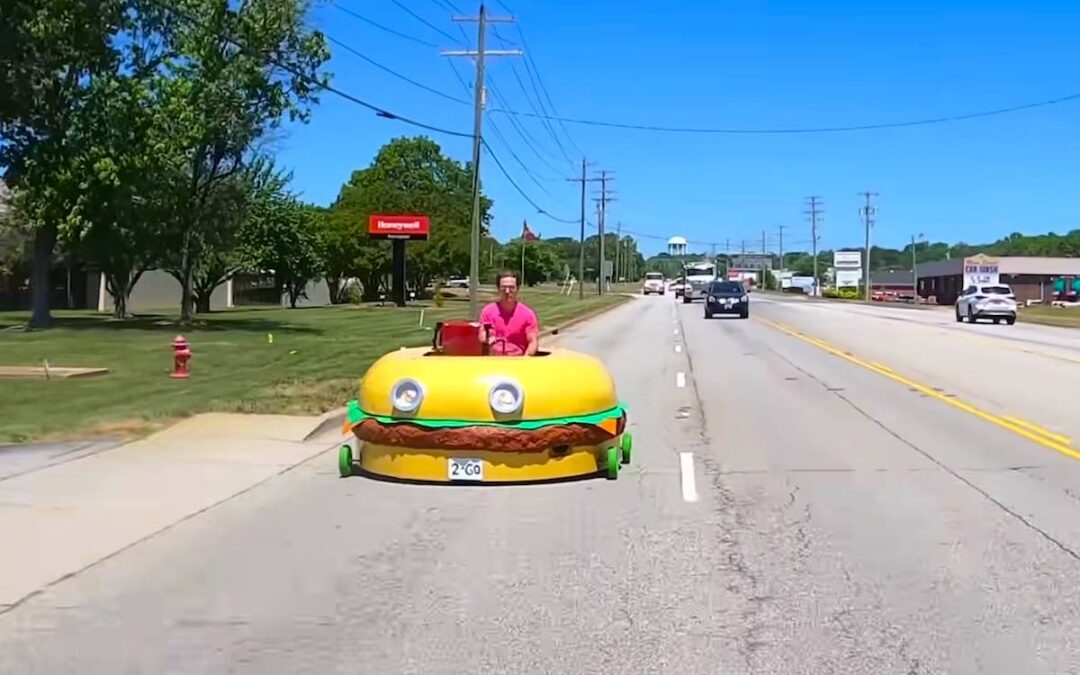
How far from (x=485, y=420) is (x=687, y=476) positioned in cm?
266

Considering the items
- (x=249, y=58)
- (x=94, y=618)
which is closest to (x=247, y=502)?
(x=94, y=618)

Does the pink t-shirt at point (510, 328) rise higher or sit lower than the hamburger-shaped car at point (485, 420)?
higher

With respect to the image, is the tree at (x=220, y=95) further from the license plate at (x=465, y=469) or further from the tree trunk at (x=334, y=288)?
the tree trunk at (x=334, y=288)

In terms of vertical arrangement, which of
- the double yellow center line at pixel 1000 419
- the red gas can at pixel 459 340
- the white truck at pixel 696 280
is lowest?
the double yellow center line at pixel 1000 419

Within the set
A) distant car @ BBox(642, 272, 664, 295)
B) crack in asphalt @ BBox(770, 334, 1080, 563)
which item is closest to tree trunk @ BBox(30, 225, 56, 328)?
crack in asphalt @ BBox(770, 334, 1080, 563)

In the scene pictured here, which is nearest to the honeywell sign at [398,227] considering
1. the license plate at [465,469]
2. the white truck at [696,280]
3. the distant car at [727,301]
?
the white truck at [696,280]

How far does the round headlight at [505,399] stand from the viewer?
922cm

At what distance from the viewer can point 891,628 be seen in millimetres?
6195

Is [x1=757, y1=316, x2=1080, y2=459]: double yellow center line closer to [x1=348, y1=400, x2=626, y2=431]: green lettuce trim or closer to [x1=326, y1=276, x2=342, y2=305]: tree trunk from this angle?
[x1=348, y1=400, x2=626, y2=431]: green lettuce trim

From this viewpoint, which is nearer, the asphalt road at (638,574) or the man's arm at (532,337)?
the asphalt road at (638,574)

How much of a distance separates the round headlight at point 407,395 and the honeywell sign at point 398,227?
64750 mm

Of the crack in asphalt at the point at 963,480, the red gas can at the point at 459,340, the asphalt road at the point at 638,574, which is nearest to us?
the asphalt road at the point at 638,574

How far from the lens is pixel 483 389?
928 centimetres

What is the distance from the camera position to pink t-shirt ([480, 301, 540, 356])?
11.3 m
